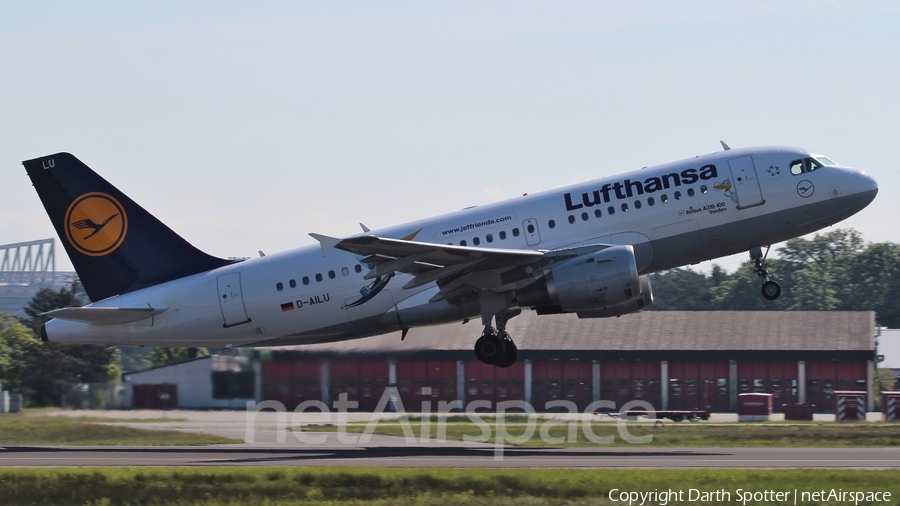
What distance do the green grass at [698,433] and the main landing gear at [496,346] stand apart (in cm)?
259

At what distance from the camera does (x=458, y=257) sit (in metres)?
27.9

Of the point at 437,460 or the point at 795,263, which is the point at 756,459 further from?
the point at 795,263

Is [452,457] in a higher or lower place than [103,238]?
lower

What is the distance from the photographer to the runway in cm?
2489

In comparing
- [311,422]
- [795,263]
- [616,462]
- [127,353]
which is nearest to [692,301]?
[795,263]

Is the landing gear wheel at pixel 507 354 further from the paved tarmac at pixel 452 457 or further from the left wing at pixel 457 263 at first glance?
the paved tarmac at pixel 452 457

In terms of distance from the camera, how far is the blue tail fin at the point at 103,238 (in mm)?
32344

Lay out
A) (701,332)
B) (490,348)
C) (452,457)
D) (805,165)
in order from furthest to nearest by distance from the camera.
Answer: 1. (701,332)
2. (490,348)
3. (805,165)
4. (452,457)

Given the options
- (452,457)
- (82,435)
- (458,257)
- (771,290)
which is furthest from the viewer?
(82,435)

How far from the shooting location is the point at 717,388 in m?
55.6

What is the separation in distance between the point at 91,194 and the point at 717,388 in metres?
34.9

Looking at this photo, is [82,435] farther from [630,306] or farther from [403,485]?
[630,306]

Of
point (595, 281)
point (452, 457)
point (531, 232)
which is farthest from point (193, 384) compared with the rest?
point (595, 281)

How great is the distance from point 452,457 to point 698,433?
10.8 meters
